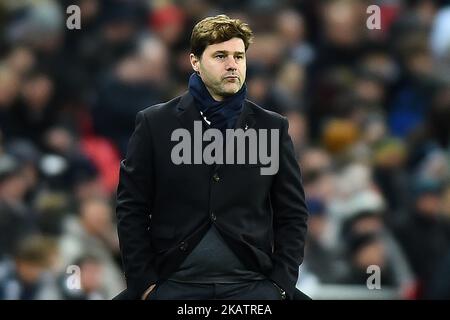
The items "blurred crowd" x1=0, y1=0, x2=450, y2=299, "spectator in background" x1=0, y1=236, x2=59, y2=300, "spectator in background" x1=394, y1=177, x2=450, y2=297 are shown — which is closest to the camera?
"spectator in background" x1=0, y1=236, x2=59, y2=300

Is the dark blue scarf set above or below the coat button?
above

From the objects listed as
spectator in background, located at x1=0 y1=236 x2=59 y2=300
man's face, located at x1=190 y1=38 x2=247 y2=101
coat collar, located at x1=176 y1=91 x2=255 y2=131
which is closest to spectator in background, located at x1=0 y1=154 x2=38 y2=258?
spectator in background, located at x1=0 y1=236 x2=59 y2=300

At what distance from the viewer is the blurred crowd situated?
7.57 metres

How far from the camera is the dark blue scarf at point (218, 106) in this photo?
15.2ft

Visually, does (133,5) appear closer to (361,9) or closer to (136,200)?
(361,9)

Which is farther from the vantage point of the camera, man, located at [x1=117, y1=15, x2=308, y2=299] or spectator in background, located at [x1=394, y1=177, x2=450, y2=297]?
spectator in background, located at [x1=394, y1=177, x2=450, y2=297]

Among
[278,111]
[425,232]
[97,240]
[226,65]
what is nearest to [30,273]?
[97,240]

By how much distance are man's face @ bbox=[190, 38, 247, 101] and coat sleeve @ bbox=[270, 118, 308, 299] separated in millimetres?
247

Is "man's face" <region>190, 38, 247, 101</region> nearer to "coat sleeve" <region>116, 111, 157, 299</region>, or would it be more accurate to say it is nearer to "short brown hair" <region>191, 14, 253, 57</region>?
"short brown hair" <region>191, 14, 253, 57</region>

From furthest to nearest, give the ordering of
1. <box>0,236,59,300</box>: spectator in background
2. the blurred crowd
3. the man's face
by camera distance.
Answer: the blurred crowd → <box>0,236,59,300</box>: spectator in background → the man's face

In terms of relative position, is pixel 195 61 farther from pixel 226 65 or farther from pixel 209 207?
pixel 209 207

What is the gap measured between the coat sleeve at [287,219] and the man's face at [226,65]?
247 mm

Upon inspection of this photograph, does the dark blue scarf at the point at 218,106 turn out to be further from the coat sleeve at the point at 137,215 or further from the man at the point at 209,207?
the coat sleeve at the point at 137,215

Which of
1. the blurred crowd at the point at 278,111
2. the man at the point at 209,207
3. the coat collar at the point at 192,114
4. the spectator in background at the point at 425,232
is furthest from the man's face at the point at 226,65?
the spectator in background at the point at 425,232
